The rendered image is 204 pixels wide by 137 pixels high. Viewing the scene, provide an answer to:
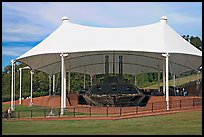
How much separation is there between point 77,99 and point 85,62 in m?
7.71

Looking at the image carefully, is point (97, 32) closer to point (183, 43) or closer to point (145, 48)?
point (145, 48)

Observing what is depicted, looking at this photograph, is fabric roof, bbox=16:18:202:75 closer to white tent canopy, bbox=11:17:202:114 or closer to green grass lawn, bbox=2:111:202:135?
white tent canopy, bbox=11:17:202:114

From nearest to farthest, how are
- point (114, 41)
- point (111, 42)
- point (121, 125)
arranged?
point (121, 125) < point (111, 42) < point (114, 41)

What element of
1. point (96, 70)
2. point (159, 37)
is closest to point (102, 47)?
point (159, 37)

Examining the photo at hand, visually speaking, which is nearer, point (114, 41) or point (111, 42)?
point (111, 42)

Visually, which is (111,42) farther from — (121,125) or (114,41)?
(121,125)

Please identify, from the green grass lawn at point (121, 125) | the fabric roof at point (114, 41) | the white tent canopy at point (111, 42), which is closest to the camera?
the green grass lawn at point (121, 125)

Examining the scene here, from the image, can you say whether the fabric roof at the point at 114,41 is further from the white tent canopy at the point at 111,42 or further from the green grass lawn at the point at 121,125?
the green grass lawn at the point at 121,125

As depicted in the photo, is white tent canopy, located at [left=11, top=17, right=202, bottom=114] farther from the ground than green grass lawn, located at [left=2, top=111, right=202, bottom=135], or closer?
farther from the ground

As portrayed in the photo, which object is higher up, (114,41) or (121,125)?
(114,41)

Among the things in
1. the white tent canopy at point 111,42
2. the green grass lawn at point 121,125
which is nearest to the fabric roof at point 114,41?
the white tent canopy at point 111,42

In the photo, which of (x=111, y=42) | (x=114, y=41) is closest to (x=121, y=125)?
(x=111, y=42)

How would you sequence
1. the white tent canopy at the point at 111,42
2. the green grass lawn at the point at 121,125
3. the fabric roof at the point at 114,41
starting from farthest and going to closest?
the fabric roof at the point at 114,41 < the white tent canopy at the point at 111,42 < the green grass lawn at the point at 121,125

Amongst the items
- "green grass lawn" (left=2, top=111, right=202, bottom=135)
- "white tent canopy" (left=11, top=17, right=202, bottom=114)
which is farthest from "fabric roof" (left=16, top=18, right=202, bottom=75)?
"green grass lawn" (left=2, top=111, right=202, bottom=135)
